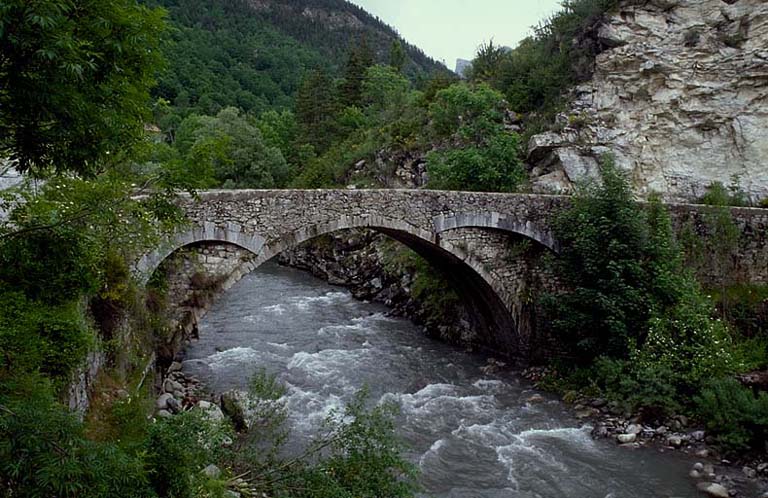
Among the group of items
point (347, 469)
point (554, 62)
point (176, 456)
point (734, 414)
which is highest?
point (554, 62)

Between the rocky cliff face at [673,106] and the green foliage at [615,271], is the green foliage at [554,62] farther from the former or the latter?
the green foliage at [615,271]

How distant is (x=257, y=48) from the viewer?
85688 mm

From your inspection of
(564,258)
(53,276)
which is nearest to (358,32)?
(564,258)

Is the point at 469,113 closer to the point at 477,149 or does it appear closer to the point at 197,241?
the point at 477,149

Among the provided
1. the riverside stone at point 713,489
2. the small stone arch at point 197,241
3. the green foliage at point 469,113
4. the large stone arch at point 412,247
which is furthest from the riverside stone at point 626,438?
the green foliage at point 469,113

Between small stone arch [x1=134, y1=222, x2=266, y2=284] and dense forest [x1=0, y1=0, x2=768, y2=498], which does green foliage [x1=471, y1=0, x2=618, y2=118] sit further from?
small stone arch [x1=134, y1=222, x2=266, y2=284]

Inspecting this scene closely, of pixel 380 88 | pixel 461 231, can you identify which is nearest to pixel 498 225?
pixel 461 231

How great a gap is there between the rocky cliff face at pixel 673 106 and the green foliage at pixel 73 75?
643 inches

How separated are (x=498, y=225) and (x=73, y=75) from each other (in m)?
11.8

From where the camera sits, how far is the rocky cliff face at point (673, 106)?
1786 cm

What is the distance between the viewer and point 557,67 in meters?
21.6

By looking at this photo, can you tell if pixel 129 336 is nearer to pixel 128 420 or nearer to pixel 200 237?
pixel 200 237

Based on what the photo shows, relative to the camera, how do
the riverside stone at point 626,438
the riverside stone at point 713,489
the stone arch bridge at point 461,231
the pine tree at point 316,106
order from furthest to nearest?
the pine tree at point 316,106
the stone arch bridge at point 461,231
the riverside stone at point 626,438
the riverside stone at point 713,489

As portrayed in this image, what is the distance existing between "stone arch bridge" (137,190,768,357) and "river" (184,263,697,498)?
75.3 inches
